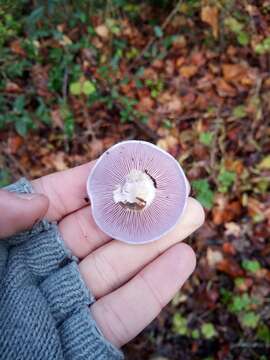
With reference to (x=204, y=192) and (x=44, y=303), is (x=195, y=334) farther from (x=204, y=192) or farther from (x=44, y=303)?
(x=44, y=303)

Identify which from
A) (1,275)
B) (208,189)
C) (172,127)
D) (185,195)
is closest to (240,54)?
(172,127)

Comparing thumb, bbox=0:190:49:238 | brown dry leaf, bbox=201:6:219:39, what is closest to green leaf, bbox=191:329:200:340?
thumb, bbox=0:190:49:238

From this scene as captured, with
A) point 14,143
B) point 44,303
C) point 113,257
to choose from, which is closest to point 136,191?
point 113,257

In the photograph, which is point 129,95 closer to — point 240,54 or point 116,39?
point 116,39

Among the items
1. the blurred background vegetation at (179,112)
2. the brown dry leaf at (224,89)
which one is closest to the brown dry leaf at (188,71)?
the blurred background vegetation at (179,112)

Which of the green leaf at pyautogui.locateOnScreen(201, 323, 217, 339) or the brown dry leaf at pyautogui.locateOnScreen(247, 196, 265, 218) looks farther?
the brown dry leaf at pyautogui.locateOnScreen(247, 196, 265, 218)

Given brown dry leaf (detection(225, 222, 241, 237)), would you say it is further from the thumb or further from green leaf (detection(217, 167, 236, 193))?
the thumb
